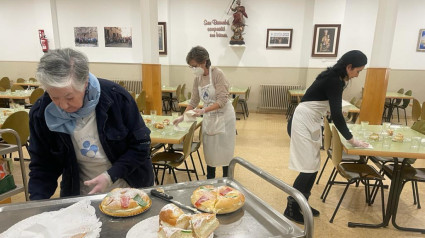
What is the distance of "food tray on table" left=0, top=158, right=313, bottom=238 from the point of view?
91cm

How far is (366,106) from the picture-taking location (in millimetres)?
4879

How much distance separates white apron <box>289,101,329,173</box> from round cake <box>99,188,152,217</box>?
71.3 inches

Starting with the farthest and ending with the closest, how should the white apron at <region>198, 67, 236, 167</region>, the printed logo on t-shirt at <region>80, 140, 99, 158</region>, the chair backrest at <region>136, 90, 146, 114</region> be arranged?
the chair backrest at <region>136, 90, 146, 114</region>
the white apron at <region>198, 67, 236, 167</region>
the printed logo on t-shirt at <region>80, 140, 99, 158</region>

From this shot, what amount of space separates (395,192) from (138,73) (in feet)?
24.8

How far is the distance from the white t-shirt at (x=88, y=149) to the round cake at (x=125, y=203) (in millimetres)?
340

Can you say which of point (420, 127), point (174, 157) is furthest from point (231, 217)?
point (420, 127)

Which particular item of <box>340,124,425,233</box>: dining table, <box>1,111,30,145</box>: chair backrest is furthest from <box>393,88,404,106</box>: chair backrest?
<box>1,111,30,145</box>: chair backrest

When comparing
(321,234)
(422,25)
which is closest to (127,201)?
(321,234)

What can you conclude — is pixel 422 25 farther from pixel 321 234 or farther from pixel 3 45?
pixel 3 45

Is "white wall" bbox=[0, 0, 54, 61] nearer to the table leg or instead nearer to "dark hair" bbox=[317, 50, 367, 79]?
"dark hair" bbox=[317, 50, 367, 79]

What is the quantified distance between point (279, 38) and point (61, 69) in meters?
7.55

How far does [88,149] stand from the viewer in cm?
132

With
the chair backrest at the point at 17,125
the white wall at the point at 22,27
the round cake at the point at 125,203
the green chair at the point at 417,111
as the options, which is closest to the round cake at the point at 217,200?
the round cake at the point at 125,203

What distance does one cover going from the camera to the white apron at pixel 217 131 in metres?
2.90
